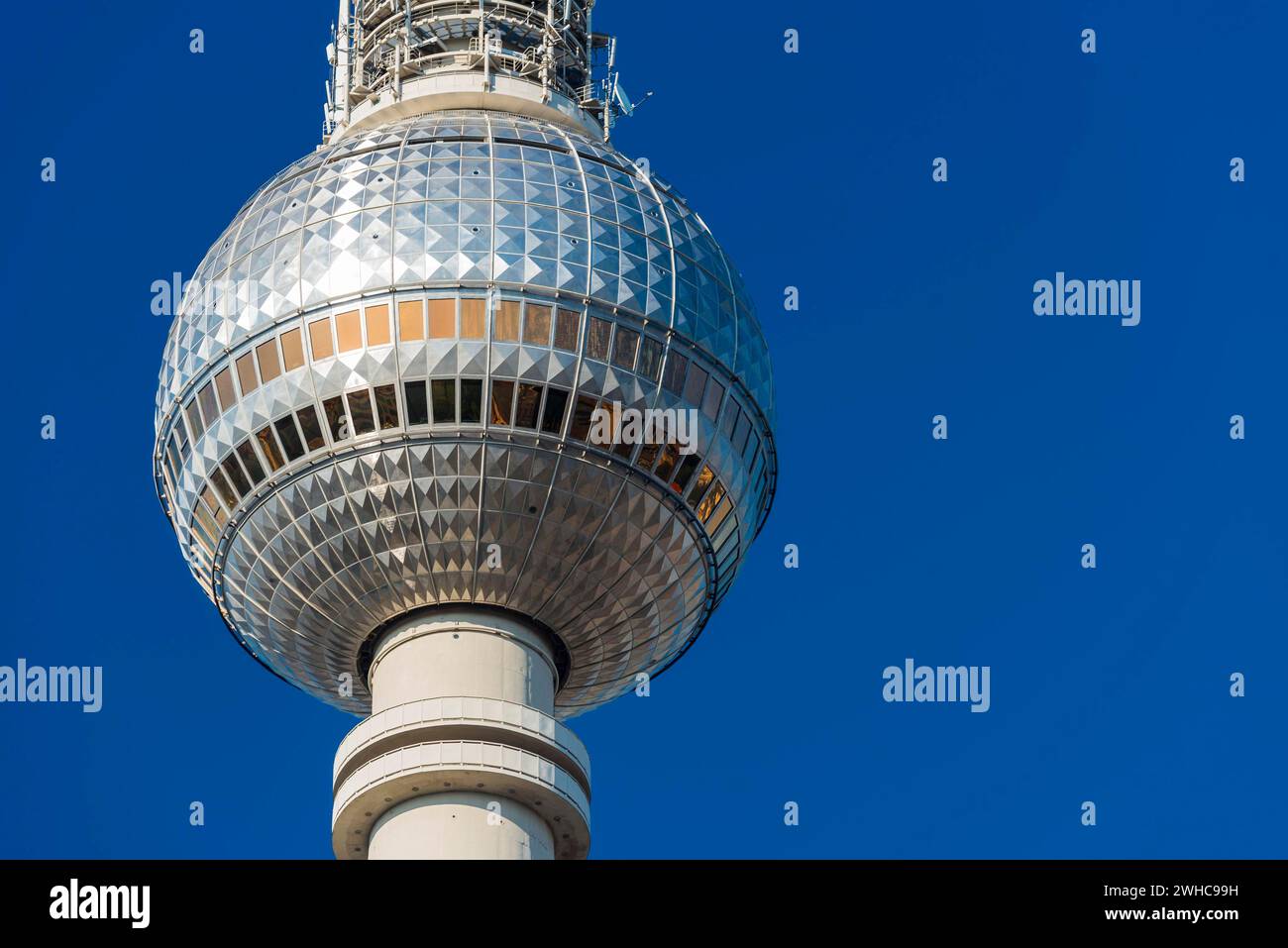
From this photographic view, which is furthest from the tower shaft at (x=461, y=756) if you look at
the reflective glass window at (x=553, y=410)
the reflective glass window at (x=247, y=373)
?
the reflective glass window at (x=247, y=373)

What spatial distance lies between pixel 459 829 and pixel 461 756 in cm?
190

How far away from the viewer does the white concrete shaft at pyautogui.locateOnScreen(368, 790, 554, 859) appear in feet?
190

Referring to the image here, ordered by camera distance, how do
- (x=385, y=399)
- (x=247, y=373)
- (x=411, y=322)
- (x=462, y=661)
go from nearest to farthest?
1. (x=385, y=399)
2. (x=411, y=322)
3. (x=247, y=373)
4. (x=462, y=661)

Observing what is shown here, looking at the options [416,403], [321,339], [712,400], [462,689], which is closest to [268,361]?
[321,339]

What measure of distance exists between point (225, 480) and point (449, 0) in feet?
68.1

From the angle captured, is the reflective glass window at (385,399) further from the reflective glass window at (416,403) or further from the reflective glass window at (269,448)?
the reflective glass window at (269,448)

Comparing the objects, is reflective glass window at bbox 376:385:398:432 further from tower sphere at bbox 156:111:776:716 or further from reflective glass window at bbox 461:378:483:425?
reflective glass window at bbox 461:378:483:425

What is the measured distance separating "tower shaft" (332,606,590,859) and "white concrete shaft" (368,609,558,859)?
0.09 feet

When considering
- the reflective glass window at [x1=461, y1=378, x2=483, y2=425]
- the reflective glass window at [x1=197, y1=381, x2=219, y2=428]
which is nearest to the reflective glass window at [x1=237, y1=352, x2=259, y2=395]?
the reflective glass window at [x1=197, y1=381, x2=219, y2=428]

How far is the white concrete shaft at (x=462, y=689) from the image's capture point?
191 feet

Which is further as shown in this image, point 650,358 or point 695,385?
point 695,385

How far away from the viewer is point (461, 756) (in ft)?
191

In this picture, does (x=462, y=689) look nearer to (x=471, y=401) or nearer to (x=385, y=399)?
(x=471, y=401)
